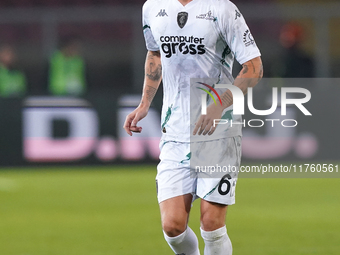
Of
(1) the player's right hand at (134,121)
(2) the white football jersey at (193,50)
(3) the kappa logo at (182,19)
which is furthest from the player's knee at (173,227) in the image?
(3) the kappa logo at (182,19)

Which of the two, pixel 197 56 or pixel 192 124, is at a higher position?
pixel 197 56

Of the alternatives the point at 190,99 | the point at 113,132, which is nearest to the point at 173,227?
the point at 190,99

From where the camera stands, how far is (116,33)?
14.3 meters

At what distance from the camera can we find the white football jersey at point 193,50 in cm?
388

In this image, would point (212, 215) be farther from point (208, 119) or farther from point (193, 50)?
point (193, 50)

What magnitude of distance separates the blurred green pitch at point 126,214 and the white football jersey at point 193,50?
5.62 feet

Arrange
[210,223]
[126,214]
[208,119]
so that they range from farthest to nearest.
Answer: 1. [126,214]
2. [210,223]
3. [208,119]

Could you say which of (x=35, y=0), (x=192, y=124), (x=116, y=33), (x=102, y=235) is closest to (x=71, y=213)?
(x=102, y=235)

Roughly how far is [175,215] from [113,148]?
6925 mm

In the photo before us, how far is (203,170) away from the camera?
157 inches

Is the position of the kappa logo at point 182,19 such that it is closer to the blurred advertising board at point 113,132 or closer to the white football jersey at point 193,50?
the white football jersey at point 193,50

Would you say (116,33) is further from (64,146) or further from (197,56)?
(197,56)

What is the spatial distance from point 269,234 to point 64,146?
17.0 feet

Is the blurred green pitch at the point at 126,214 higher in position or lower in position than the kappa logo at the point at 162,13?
lower
